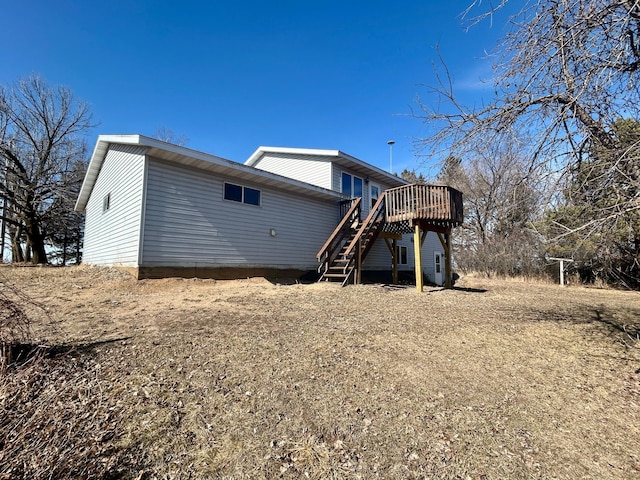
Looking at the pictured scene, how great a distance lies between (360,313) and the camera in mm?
5844

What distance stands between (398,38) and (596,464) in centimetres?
701

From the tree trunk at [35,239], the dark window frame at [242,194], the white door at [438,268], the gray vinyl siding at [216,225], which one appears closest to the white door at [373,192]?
the gray vinyl siding at [216,225]

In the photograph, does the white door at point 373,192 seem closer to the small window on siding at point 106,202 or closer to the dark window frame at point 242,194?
the dark window frame at point 242,194

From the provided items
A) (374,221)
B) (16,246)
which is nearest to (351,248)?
(374,221)

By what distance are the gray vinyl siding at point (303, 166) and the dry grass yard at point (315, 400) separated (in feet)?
29.8

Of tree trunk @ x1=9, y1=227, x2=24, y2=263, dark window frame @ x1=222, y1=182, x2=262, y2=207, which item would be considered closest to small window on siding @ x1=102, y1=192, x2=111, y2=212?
dark window frame @ x1=222, y1=182, x2=262, y2=207

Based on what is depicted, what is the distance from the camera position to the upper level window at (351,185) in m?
13.7

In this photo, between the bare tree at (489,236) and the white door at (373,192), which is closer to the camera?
the white door at (373,192)

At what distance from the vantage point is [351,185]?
14070 mm

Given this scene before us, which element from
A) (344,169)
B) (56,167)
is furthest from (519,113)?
(56,167)

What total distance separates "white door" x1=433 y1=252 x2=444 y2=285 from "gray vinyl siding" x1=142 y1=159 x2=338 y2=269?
896 centimetres

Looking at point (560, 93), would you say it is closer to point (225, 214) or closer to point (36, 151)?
point (225, 214)

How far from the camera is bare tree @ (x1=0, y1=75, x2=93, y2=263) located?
16047mm

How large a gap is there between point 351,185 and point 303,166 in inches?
95.3
